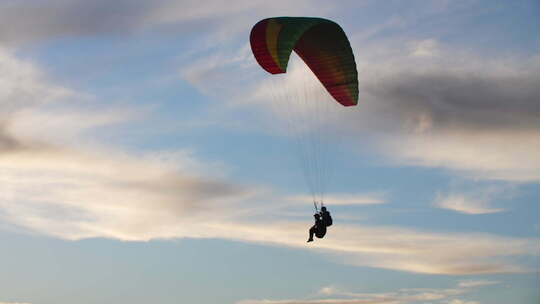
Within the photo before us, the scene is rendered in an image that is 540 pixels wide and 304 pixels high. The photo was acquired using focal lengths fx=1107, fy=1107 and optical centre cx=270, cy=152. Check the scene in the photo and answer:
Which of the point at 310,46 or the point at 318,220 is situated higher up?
the point at 310,46

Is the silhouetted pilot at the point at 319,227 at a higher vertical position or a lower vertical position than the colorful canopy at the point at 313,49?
lower

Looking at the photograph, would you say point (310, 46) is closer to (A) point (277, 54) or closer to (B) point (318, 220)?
(A) point (277, 54)

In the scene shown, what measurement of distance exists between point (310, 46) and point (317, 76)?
218cm

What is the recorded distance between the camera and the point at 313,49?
71.6 m

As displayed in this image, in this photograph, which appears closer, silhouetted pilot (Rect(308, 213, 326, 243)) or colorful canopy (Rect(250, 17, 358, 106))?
colorful canopy (Rect(250, 17, 358, 106))

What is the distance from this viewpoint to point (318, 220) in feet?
224

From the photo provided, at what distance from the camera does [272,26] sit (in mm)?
68062

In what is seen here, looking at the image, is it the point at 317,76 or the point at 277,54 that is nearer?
the point at 277,54

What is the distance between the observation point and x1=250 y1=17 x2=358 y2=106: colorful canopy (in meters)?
66.8

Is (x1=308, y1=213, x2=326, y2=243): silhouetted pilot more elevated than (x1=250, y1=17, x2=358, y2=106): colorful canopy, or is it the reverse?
(x1=250, y1=17, x2=358, y2=106): colorful canopy

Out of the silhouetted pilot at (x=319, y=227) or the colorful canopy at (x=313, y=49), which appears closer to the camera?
the colorful canopy at (x=313, y=49)

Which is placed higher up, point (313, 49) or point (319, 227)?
point (313, 49)

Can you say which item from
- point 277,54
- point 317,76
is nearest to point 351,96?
point 317,76

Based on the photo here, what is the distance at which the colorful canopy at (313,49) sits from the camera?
66.8 m
